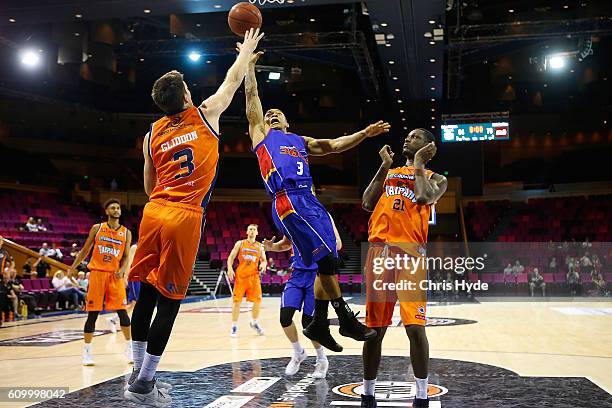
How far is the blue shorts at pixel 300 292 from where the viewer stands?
6.19 m

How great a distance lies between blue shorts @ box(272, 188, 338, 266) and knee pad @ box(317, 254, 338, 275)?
24 mm

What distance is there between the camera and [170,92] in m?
3.75

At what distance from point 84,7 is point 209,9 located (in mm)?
2333

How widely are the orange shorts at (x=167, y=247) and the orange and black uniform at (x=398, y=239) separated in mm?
1428

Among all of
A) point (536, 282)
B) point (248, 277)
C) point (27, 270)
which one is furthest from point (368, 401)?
point (536, 282)

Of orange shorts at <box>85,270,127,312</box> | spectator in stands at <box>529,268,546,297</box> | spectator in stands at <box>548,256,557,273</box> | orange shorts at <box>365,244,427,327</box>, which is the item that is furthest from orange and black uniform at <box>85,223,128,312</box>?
spectator in stands at <box>548,256,557,273</box>

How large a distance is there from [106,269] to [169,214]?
397cm

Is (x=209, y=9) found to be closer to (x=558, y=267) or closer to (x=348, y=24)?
(x=348, y=24)

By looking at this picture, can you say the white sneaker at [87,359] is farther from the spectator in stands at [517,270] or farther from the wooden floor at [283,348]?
the spectator in stands at [517,270]

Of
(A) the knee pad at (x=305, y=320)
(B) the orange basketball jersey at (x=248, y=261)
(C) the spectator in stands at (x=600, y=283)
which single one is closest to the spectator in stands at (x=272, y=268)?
(C) the spectator in stands at (x=600, y=283)

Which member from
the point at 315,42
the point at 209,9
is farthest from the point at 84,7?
the point at 315,42

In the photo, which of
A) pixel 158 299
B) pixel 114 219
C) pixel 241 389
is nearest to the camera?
pixel 158 299

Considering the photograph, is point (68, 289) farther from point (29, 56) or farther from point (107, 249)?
point (107, 249)

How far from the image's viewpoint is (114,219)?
7.11 metres
